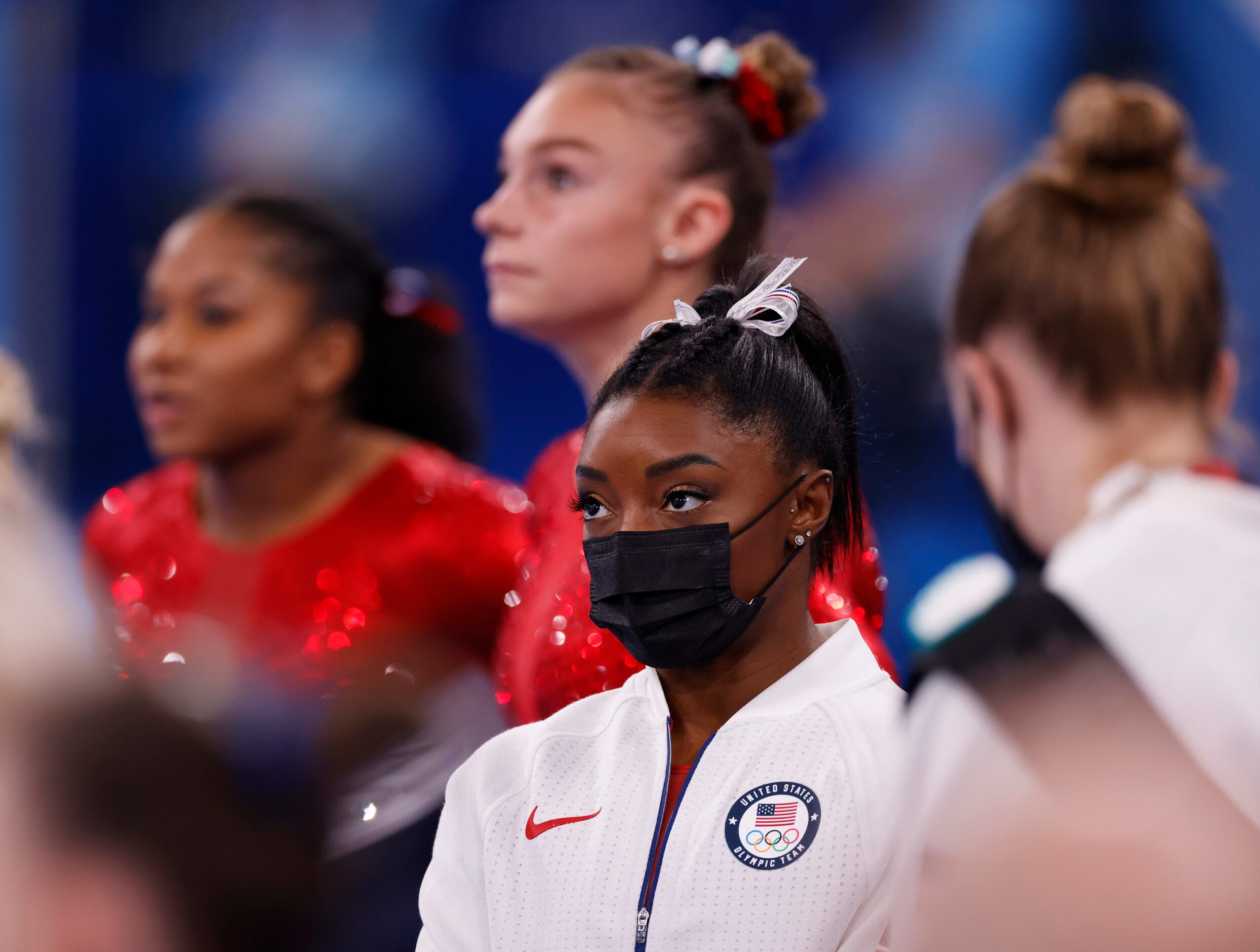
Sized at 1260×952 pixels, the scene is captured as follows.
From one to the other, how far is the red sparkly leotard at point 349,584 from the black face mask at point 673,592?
95cm

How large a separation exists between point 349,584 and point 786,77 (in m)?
1.07

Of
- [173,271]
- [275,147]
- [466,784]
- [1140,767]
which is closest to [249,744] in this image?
[466,784]

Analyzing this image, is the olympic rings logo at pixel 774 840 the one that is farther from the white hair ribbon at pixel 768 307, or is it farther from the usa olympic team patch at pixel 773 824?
the white hair ribbon at pixel 768 307

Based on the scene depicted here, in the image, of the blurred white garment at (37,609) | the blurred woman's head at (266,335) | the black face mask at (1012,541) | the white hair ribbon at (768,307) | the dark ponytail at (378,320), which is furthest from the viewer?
the dark ponytail at (378,320)

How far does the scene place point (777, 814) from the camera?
4.36ft

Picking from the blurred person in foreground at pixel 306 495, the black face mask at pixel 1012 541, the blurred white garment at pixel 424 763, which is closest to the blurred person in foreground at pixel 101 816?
the blurred white garment at pixel 424 763

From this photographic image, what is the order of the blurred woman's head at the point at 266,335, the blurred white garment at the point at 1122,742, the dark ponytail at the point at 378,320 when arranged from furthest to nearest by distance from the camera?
the dark ponytail at the point at 378,320 < the blurred woman's head at the point at 266,335 < the blurred white garment at the point at 1122,742

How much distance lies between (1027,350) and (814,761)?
0.79m

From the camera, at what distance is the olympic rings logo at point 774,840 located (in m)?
1.31

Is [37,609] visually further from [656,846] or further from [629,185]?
[629,185]

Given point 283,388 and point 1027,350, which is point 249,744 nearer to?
point 1027,350

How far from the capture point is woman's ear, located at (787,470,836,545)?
4.72 feet

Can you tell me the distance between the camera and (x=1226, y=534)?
898mm

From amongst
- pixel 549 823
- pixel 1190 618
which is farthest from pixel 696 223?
pixel 1190 618
